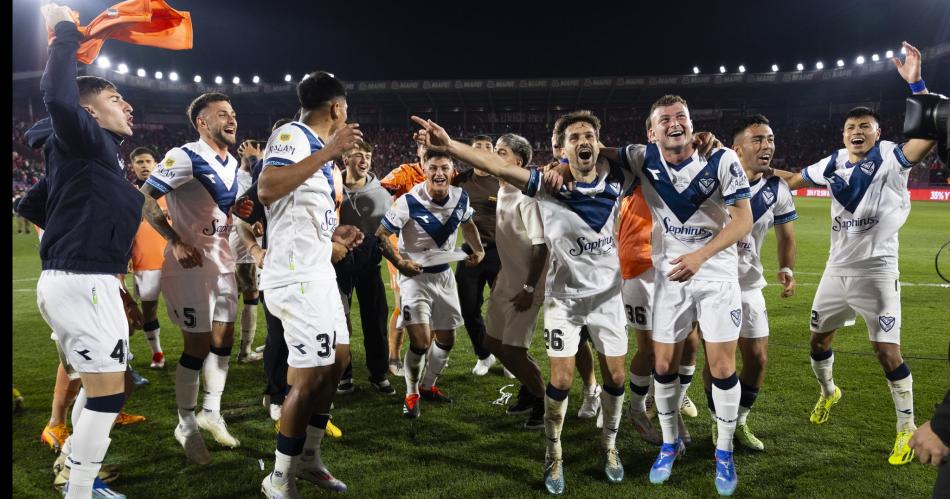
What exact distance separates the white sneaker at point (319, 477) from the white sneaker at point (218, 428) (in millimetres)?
898

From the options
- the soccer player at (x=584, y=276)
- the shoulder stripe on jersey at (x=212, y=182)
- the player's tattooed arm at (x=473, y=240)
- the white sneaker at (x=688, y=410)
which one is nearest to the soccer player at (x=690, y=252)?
the soccer player at (x=584, y=276)

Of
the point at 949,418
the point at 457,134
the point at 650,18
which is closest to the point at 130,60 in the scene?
the point at 457,134

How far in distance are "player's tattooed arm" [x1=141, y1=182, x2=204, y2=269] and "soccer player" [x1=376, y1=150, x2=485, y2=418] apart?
1463 mm

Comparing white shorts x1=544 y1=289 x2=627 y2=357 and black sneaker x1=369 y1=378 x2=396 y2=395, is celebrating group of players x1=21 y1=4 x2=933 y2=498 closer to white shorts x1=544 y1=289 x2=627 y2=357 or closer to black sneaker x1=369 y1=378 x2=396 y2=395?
white shorts x1=544 y1=289 x2=627 y2=357

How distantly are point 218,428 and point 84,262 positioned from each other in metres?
1.76

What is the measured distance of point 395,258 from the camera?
4.67 m

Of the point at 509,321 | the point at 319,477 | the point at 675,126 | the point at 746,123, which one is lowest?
the point at 319,477

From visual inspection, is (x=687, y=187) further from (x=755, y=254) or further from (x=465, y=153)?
(x=465, y=153)

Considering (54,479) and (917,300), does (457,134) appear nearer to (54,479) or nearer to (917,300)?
(917,300)

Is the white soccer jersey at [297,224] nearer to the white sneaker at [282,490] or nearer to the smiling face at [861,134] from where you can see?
the white sneaker at [282,490]

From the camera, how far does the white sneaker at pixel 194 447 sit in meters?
3.79

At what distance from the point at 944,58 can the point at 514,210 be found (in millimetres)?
39600

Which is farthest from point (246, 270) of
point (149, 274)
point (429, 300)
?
point (429, 300)
